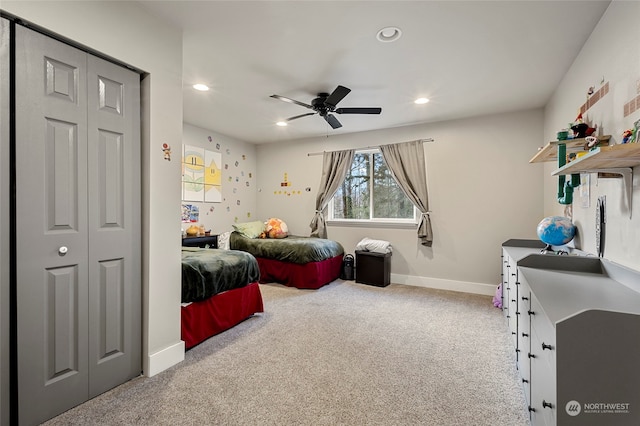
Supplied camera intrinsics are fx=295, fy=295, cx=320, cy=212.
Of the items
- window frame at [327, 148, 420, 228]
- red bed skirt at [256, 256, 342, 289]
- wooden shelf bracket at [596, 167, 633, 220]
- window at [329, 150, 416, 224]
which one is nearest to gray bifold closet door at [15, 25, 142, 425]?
red bed skirt at [256, 256, 342, 289]

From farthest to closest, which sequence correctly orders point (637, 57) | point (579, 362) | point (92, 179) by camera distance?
point (92, 179)
point (637, 57)
point (579, 362)

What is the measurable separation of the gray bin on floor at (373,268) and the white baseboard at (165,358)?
2850mm

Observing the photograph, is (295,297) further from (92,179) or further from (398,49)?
(398,49)

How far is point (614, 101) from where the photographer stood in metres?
1.77

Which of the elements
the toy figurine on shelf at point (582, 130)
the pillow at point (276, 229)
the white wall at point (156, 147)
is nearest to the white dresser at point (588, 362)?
the toy figurine on shelf at point (582, 130)

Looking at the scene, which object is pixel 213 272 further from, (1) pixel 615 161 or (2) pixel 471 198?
(2) pixel 471 198

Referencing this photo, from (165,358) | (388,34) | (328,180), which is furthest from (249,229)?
(388,34)

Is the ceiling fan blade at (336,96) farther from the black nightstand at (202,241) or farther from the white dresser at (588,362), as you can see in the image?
the black nightstand at (202,241)

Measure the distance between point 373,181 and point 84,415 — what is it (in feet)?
14.1

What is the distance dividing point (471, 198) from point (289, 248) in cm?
266

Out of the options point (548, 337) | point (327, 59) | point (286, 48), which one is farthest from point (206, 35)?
point (548, 337)

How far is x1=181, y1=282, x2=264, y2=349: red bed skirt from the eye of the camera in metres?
2.37

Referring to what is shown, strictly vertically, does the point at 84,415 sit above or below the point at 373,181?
below

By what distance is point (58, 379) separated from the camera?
1605mm
